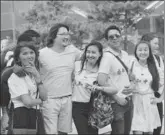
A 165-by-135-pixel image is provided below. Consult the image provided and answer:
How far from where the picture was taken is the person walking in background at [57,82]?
5.33 m

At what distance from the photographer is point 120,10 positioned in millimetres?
27875

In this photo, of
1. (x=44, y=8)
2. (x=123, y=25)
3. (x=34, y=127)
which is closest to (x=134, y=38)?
(x=123, y=25)

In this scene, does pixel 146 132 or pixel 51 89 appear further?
pixel 146 132

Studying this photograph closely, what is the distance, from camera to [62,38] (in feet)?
17.9

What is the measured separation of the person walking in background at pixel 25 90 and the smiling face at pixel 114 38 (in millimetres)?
1163

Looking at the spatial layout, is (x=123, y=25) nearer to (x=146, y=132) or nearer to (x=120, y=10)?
(x=120, y=10)

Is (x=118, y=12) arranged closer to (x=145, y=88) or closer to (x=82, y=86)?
(x=145, y=88)

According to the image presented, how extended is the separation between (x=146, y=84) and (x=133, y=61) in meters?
0.38

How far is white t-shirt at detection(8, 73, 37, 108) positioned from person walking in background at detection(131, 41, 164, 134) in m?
1.83

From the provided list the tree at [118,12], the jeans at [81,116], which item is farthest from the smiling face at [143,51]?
the tree at [118,12]

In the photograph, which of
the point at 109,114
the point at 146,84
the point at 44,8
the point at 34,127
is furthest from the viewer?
the point at 44,8

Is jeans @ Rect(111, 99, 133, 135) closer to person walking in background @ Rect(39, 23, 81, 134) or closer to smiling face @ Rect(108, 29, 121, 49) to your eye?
person walking in background @ Rect(39, 23, 81, 134)

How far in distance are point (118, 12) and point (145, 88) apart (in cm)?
2249

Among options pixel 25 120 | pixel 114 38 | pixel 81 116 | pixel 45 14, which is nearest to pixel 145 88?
pixel 114 38
